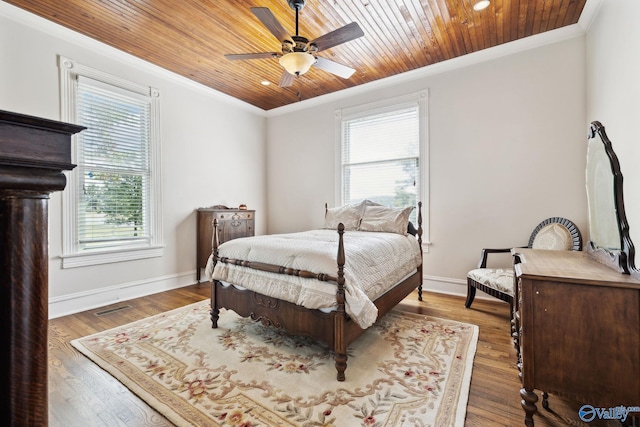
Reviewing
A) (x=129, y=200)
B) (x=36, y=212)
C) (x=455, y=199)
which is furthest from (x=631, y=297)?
(x=129, y=200)

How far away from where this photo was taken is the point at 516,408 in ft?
5.31

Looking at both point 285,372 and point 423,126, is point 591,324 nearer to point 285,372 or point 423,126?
point 285,372

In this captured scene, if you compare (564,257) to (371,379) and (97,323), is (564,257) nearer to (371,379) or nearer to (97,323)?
(371,379)

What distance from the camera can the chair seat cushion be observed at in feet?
8.73

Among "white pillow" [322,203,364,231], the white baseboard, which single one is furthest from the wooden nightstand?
"white pillow" [322,203,364,231]

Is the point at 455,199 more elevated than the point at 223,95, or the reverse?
the point at 223,95

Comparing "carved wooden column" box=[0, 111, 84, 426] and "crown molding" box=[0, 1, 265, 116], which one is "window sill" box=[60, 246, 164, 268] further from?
"carved wooden column" box=[0, 111, 84, 426]

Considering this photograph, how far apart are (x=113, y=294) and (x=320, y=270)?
292 centimetres

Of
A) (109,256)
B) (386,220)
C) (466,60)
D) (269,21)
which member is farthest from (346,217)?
(109,256)

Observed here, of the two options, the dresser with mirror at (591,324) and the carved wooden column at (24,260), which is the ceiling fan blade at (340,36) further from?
the carved wooden column at (24,260)

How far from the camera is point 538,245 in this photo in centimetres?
299

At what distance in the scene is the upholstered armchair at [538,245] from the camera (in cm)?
272

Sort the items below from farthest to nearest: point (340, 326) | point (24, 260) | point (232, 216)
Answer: point (232, 216) < point (340, 326) < point (24, 260)

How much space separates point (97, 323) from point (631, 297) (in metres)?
3.92
